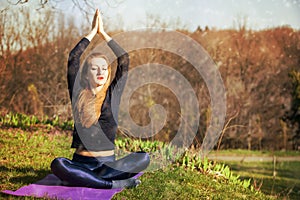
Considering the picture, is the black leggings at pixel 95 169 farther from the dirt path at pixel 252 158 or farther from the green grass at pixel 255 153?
the green grass at pixel 255 153

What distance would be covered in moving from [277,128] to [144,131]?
437cm

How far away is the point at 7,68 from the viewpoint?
9.96 meters

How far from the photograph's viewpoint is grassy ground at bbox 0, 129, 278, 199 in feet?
11.8

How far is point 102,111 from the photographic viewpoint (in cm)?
350

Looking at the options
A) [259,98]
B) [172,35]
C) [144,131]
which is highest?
[172,35]

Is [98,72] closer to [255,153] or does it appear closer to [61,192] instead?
[61,192]

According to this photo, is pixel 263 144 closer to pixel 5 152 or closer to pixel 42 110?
pixel 42 110

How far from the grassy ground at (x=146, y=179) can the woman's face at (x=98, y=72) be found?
1.09 metres

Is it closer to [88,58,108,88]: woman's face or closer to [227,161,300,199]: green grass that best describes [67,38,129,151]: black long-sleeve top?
[88,58,108,88]: woman's face

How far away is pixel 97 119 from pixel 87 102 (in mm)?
196

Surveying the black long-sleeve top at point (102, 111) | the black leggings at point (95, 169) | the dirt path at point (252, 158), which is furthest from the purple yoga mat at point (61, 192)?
the dirt path at point (252, 158)

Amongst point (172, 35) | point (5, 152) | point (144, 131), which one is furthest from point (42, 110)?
point (5, 152)

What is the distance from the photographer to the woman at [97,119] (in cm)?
343

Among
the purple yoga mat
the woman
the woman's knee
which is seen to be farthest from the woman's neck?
the purple yoga mat
